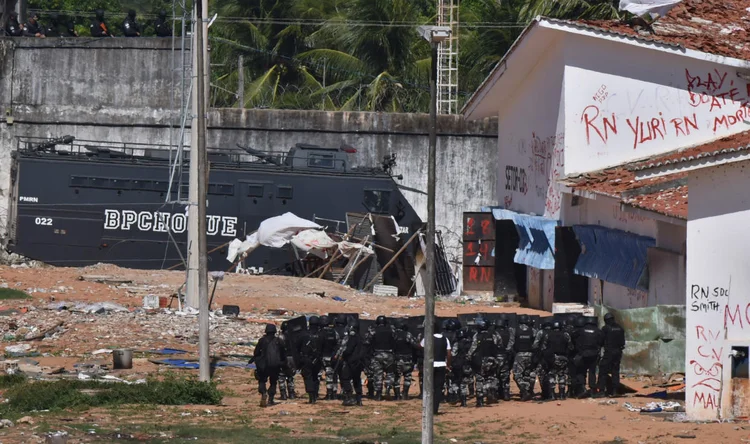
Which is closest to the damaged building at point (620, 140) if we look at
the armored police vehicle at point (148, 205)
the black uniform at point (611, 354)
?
the black uniform at point (611, 354)

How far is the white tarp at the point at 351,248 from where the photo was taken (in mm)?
35750

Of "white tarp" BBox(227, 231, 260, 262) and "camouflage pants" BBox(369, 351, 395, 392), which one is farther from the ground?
"white tarp" BBox(227, 231, 260, 262)

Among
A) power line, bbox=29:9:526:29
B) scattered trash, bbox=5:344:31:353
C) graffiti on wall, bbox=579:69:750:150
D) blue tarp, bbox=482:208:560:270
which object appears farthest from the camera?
power line, bbox=29:9:526:29

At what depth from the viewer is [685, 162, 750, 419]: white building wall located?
57.9ft

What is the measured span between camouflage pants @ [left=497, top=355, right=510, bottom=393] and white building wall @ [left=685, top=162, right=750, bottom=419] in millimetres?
3285

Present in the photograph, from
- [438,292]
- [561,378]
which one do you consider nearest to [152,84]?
[438,292]

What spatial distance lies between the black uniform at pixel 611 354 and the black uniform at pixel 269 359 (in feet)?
16.8

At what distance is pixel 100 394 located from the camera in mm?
19625

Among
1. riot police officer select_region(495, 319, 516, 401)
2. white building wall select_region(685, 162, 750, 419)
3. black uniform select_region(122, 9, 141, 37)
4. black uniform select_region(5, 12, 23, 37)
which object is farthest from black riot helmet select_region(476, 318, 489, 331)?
black uniform select_region(5, 12, 23, 37)

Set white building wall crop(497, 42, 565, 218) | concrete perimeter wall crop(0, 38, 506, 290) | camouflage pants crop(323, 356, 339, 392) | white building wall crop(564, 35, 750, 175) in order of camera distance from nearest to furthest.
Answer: camouflage pants crop(323, 356, 339, 392), white building wall crop(564, 35, 750, 175), white building wall crop(497, 42, 565, 218), concrete perimeter wall crop(0, 38, 506, 290)

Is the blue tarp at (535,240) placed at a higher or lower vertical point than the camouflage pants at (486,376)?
higher

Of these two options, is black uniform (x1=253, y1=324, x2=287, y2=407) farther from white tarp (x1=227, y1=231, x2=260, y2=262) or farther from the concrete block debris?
white tarp (x1=227, y1=231, x2=260, y2=262)

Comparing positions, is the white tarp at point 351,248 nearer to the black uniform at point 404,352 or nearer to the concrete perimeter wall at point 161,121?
the concrete perimeter wall at point 161,121

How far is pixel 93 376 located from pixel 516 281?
53.2 ft
